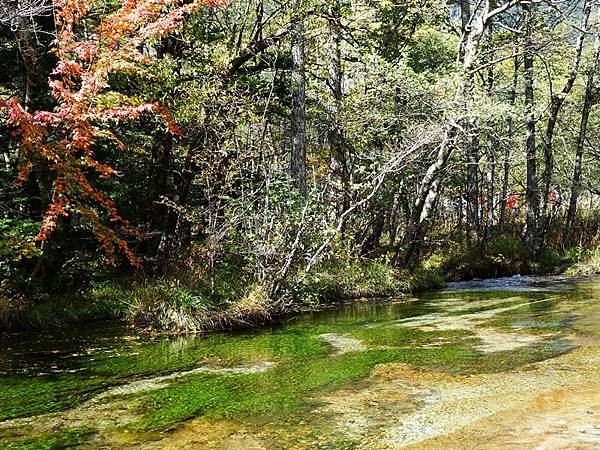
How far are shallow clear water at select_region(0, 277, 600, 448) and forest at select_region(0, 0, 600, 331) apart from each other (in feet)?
3.43

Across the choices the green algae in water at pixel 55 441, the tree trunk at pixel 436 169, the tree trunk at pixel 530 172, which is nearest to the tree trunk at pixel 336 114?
the tree trunk at pixel 436 169

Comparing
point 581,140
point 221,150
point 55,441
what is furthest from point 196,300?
point 581,140

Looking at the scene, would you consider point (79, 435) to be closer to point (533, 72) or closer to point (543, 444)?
point (543, 444)

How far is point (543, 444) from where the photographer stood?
3037mm

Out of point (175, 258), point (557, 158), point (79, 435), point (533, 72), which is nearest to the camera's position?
point (79, 435)

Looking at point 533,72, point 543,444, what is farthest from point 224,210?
point 533,72

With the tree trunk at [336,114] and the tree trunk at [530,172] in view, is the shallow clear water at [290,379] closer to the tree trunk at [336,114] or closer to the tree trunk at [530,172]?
the tree trunk at [336,114]

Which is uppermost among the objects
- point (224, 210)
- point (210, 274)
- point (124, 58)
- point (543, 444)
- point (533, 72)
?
point (533, 72)

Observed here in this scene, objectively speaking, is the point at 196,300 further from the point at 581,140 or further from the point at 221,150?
the point at 581,140

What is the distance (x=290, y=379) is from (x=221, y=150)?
4425 millimetres

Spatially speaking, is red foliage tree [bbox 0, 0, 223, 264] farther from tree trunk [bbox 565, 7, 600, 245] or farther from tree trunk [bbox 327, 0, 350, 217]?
tree trunk [bbox 565, 7, 600, 245]

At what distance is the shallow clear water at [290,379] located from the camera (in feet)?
11.6

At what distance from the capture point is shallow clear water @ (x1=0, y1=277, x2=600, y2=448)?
3.55 meters

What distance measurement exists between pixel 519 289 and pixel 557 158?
40.6ft
